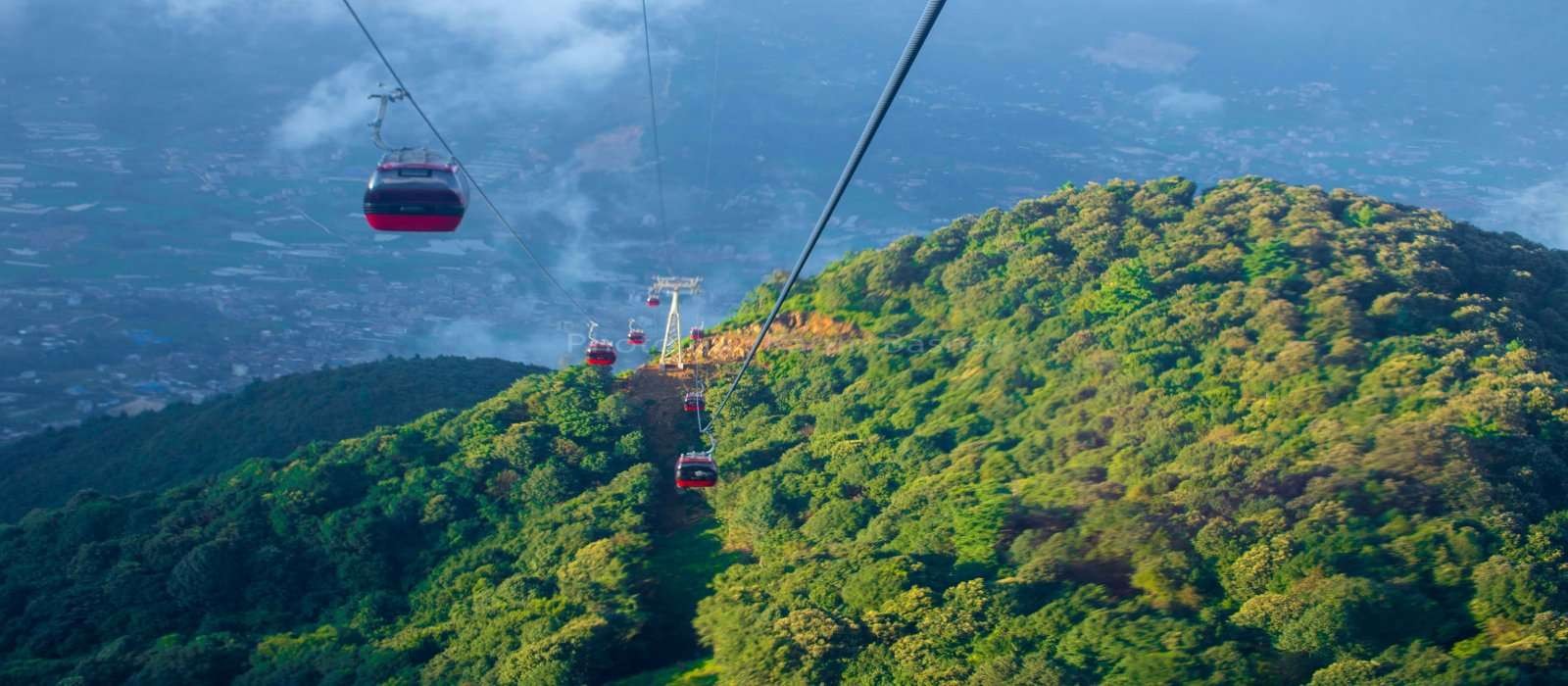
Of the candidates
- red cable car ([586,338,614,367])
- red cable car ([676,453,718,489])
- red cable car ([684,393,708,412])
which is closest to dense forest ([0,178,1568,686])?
red cable car ([684,393,708,412])

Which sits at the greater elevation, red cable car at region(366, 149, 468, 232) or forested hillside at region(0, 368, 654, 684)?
red cable car at region(366, 149, 468, 232)

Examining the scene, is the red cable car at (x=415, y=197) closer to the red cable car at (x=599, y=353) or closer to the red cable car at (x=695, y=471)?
the red cable car at (x=695, y=471)

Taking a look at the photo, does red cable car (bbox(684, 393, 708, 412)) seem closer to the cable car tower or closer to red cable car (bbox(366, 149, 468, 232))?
the cable car tower

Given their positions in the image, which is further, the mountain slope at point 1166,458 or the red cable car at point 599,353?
the red cable car at point 599,353

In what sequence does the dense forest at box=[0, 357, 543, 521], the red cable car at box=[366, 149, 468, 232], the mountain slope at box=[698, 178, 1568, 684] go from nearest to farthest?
the red cable car at box=[366, 149, 468, 232], the mountain slope at box=[698, 178, 1568, 684], the dense forest at box=[0, 357, 543, 521]

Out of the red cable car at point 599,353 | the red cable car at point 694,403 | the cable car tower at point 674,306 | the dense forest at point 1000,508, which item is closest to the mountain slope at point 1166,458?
the dense forest at point 1000,508

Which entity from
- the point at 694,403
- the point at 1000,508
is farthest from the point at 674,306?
the point at 1000,508

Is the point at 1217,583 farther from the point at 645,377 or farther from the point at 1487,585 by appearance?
the point at 645,377
